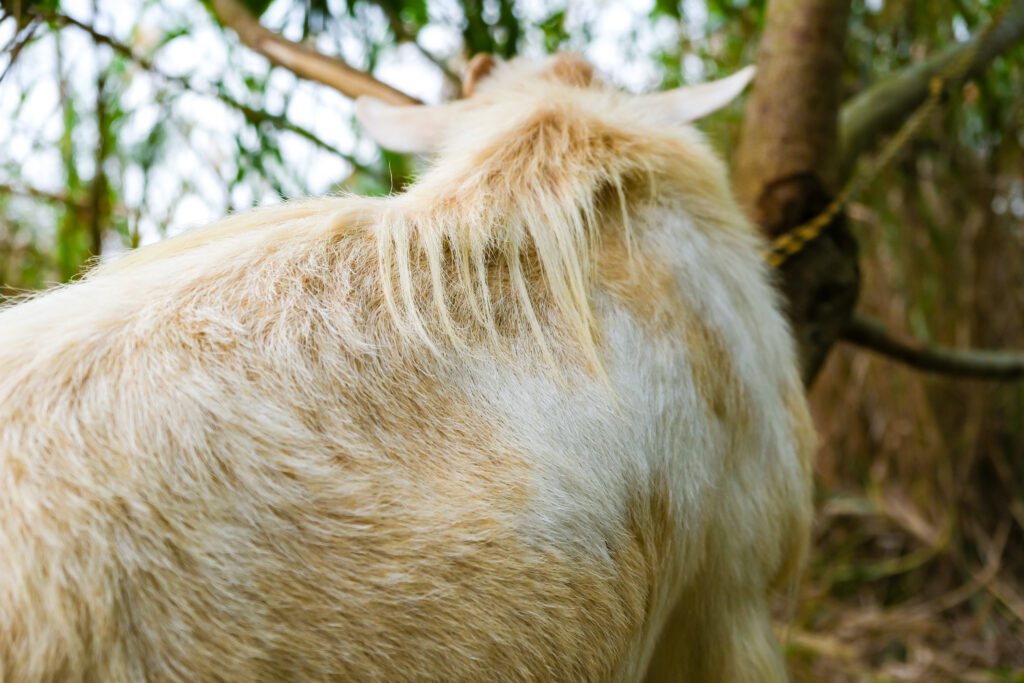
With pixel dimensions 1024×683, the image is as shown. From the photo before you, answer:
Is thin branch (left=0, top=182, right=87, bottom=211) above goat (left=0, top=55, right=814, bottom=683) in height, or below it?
above

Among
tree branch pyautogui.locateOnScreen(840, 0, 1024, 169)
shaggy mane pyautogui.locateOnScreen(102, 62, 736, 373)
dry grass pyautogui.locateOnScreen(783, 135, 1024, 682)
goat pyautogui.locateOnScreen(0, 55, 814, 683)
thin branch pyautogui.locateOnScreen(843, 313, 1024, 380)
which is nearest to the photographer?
goat pyautogui.locateOnScreen(0, 55, 814, 683)

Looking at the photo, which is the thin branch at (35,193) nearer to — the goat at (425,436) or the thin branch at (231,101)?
the thin branch at (231,101)

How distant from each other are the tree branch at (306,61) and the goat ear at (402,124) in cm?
22

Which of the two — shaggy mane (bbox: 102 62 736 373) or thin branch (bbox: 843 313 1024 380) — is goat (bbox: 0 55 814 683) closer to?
shaggy mane (bbox: 102 62 736 373)

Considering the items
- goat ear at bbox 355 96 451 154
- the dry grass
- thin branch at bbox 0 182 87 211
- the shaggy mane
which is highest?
thin branch at bbox 0 182 87 211

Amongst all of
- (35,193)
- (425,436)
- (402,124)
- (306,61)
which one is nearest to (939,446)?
(402,124)

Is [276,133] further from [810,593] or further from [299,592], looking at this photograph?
[810,593]

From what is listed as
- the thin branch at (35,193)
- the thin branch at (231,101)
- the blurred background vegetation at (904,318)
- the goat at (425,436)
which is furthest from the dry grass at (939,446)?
the thin branch at (35,193)

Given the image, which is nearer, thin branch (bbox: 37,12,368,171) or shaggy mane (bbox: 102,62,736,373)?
shaggy mane (bbox: 102,62,736,373)

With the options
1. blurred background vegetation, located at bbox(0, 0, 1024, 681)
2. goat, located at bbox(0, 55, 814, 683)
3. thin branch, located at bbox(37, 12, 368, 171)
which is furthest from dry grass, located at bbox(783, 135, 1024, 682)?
goat, located at bbox(0, 55, 814, 683)

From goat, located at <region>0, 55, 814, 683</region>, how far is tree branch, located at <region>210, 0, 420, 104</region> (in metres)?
0.75

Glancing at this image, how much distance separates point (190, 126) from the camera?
8.68 feet

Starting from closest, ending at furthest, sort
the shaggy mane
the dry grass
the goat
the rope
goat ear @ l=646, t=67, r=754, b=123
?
1. the goat
2. the shaggy mane
3. goat ear @ l=646, t=67, r=754, b=123
4. the rope
5. the dry grass

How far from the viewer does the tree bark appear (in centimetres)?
212
